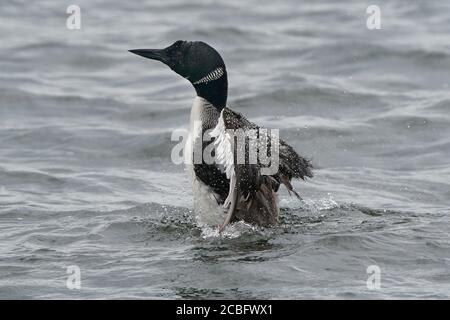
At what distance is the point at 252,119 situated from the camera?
13.2m

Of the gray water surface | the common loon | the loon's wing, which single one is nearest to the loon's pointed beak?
the common loon

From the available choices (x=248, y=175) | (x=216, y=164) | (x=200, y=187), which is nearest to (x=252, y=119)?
(x=200, y=187)

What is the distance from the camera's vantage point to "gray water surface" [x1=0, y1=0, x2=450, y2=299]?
25.8 ft

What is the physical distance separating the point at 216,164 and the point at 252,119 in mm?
4974

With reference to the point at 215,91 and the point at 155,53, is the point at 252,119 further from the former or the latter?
the point at 215,91

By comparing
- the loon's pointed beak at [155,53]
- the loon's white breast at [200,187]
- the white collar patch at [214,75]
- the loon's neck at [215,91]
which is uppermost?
the loon's pointed beak at [155,53]

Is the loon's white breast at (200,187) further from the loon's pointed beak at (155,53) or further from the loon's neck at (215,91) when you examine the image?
the loon's pointed beak at (155,53)

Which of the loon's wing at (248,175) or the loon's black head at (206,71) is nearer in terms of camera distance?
the loon's wing at (248,175)

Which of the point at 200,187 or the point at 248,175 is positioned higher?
the point at 248,175

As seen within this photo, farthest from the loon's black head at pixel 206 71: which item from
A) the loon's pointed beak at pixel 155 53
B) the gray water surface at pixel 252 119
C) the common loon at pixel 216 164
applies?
the gray water surface at pixel 252 119

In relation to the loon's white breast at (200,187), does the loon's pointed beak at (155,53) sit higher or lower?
higher

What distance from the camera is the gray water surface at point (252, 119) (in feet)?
25.8
